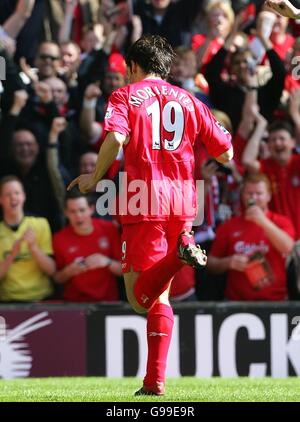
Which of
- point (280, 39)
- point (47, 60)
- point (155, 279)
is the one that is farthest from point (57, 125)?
point (155, 279)

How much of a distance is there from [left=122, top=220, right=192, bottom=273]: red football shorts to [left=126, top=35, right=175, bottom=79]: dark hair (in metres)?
0.98

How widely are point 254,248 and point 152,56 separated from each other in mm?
4358

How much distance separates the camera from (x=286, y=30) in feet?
42.9

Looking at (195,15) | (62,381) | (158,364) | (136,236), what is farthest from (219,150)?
(195,15)

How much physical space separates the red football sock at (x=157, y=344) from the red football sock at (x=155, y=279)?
0.36ft

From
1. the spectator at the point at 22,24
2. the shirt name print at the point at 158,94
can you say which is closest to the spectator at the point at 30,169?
the spectator at the point at 22,24

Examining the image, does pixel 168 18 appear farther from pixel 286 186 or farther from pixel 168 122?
pixel 168 122

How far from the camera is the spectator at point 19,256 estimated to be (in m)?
11.1

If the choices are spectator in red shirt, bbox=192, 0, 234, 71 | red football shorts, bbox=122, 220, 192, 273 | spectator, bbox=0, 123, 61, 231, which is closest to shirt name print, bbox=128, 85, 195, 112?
red football shorts, bbox=122, 220, 192, 273

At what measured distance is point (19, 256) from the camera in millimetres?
11180

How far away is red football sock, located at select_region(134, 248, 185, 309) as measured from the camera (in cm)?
681

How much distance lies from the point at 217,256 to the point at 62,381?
2.38 m

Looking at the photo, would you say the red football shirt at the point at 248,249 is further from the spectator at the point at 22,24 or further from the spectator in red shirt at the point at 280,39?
the spectator at the point at 22,24

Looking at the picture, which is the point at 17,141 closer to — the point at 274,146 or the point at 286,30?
the point at 274,146
